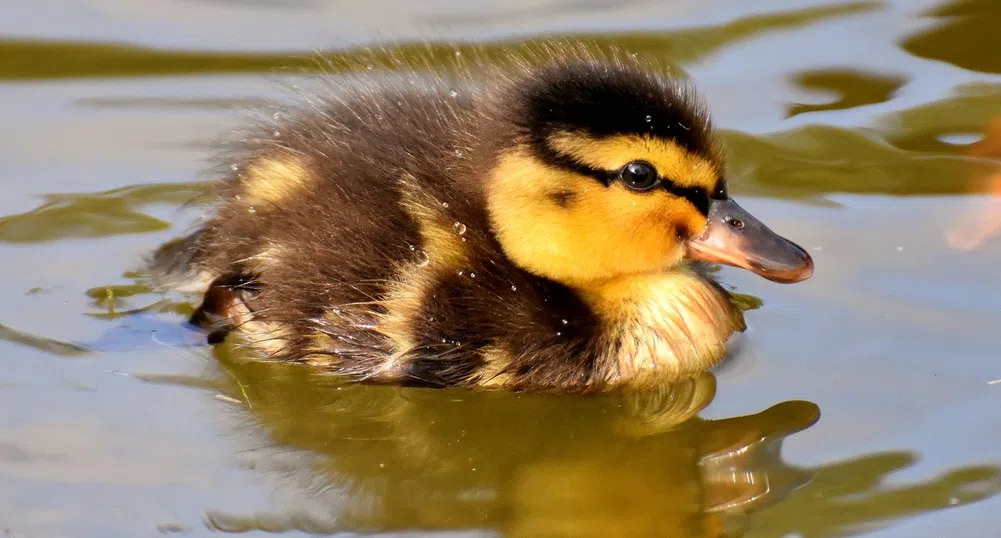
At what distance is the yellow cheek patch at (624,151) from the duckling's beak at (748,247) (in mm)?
160

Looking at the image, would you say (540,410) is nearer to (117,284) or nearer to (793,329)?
(793,329)

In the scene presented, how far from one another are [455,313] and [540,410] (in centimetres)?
27

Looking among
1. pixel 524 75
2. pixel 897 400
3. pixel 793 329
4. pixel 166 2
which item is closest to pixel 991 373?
pixel 897 400

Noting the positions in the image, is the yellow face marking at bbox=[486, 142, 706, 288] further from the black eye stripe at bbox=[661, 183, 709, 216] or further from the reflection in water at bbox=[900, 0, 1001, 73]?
the reflection in water at bbox=[900, 0, 1001, 73]

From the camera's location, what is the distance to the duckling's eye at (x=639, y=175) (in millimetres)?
3061

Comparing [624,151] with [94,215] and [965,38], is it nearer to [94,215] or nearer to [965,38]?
[94,215]

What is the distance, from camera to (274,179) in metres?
3.26

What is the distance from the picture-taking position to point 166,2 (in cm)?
485

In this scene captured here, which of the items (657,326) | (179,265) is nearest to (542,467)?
(657,326)

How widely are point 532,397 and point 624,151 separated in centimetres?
54

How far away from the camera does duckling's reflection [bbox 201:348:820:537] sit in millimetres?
2713

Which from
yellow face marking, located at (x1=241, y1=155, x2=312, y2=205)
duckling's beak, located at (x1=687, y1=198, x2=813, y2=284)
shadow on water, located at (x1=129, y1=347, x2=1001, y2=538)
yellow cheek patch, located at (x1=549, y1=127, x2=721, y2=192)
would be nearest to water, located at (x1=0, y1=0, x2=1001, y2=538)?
shadow on water, located at (x1=129, y1=347, x2=1001, y2=538)

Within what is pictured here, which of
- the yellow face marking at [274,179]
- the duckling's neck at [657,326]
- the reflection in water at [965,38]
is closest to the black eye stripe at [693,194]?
the duckling's neck at [657,326]

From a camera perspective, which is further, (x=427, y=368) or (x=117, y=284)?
(x=117, y=284)
